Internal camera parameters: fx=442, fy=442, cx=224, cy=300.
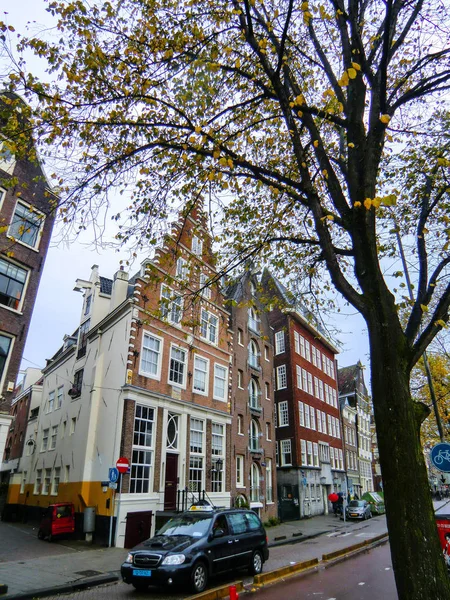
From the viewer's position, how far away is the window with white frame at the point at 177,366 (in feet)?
74.3

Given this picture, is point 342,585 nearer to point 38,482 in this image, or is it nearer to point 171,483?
point 171,483

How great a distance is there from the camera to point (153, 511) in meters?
19.4

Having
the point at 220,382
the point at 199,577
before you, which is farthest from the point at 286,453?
the point at 199,577

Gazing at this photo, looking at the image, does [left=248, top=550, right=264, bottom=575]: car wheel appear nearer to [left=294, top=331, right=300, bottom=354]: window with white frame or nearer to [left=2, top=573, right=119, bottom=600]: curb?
[left=2, top=573, right=119, bottom=600]: curb

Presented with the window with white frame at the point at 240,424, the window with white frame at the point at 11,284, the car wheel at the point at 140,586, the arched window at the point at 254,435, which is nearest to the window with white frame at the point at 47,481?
the window with white frame at the point at 240,424

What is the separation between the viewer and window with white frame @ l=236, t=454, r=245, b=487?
26.2 meters

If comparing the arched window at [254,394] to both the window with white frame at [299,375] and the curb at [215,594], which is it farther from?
the curb at [215,594]

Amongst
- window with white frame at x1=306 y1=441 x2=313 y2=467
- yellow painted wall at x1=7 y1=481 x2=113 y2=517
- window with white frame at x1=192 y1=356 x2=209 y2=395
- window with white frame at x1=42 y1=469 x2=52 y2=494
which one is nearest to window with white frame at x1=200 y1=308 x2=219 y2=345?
window with white frame at x1=192 y1=356 x2=209 y2=395

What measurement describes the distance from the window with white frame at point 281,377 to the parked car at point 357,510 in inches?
416

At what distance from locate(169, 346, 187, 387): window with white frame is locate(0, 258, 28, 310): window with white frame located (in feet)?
26.4

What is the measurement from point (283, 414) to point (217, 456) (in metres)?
14.9

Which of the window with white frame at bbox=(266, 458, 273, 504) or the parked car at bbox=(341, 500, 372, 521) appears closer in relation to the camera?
the window with white frame at bbox=(266, 458, 273, 504)

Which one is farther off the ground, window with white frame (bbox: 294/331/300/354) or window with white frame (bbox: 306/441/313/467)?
window with white frame (bbox: 294/331/300/354)

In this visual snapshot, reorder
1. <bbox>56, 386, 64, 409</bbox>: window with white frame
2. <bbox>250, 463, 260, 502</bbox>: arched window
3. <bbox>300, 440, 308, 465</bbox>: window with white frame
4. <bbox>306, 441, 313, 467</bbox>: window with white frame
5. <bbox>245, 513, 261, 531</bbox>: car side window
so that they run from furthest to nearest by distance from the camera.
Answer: <bbox>306, 441, 313, 467</bbox>: window with white frame → <bbox>300, 440, 308, 465</bbox>: window with white frame → <bbox>56, 386, 64, 409</bbox>: window with white frame → <bbox>250, 463, 260, 502</bbox>: arched window → <bbox>245, 513, 261, 531</bbox>: car side window
